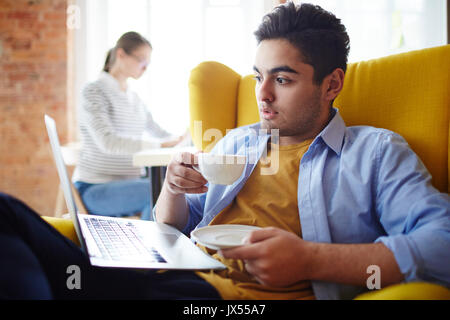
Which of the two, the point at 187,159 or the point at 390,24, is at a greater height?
the point at 390,24

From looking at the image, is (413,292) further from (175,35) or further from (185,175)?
(175,35)

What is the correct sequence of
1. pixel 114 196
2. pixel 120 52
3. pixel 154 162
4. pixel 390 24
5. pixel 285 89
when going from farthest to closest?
pixel 390 24
pixel 120 52
pixel 114 196
pixel 154 162
pixel 285 89

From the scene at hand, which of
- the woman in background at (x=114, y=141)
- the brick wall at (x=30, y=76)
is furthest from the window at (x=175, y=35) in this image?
the woman in background at (x=114, y=141)

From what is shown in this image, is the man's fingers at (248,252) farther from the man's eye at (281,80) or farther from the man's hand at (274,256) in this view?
the man's eye at (281,80)

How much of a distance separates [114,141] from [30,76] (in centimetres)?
178

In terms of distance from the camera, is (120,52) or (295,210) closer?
(295,210)

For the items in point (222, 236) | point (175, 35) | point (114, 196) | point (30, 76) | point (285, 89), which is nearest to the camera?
point (222, 236)

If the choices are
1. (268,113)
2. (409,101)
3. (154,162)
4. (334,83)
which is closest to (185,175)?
(268,113)

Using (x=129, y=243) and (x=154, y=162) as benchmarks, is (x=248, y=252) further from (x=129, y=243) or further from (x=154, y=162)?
(x=154, y=162)

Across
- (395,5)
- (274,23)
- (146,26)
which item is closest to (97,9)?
(146,26)

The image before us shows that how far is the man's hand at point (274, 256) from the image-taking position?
663 millimetres

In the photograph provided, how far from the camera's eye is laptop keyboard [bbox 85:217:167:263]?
716mm

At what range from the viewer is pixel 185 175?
91 cm

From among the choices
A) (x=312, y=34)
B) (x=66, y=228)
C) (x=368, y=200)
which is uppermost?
(x=312, y=34)
